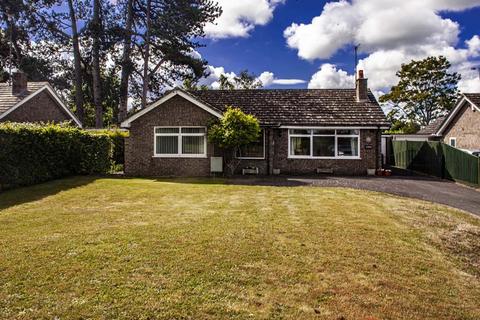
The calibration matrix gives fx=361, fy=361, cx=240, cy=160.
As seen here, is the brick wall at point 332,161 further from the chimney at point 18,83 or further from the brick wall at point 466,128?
the chimney at point 18,83

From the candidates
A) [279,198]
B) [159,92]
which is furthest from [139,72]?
[279,198]

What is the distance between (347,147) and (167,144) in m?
9.99

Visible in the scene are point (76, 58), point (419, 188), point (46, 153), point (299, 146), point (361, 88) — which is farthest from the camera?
point (76, 58)

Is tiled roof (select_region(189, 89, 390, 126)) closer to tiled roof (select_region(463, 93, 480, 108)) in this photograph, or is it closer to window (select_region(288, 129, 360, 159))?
window (select_region(288, 129, 360, 159))

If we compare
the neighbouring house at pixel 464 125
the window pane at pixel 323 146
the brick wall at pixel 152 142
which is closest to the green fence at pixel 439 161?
the neighbouring house at pixel 464 125

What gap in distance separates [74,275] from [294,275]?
313 centimetres

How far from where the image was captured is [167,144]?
19297 millimetres

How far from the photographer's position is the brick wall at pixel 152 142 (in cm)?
1908

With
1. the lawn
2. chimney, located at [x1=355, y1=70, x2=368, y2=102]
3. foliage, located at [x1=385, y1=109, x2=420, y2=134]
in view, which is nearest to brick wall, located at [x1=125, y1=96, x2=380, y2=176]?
the lawn

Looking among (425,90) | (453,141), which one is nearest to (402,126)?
(425,90)

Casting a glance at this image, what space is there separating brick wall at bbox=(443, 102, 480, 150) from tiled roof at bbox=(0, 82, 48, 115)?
30.0 meters

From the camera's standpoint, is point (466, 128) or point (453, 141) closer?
point (466, 128)

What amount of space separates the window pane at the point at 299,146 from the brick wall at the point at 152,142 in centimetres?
467

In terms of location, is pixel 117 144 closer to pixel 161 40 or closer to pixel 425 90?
pixel 161 40
